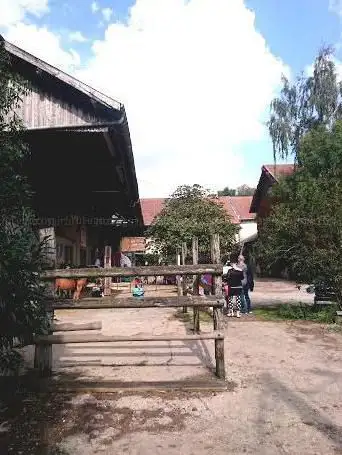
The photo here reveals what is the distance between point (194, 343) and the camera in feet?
25.6

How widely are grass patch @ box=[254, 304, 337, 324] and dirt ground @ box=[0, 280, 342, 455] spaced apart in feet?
8.89

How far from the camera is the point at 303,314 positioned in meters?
10.8

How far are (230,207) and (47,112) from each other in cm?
3675

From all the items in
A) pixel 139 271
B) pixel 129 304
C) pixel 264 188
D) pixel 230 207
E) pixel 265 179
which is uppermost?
pixel 265 179

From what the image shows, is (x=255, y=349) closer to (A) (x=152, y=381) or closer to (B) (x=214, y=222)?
(A) (x=152, y=381)

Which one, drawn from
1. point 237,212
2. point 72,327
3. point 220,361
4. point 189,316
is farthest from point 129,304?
point 237,212

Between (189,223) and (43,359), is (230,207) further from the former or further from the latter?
(43,359)

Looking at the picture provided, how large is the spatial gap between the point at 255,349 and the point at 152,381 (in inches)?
101

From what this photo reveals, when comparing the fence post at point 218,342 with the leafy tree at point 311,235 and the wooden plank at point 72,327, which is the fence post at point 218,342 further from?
the leafy tree at point 311,235

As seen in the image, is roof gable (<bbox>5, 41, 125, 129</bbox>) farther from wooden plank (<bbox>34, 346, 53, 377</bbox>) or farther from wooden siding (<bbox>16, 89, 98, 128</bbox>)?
wooden plank (<bbox>34, 346, 53, 377</bbox>)

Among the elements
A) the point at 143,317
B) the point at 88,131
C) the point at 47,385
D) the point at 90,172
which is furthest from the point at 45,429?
the point at 90,172

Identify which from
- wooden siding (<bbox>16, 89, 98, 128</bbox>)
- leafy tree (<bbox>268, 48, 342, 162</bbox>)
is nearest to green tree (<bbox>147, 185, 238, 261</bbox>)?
leafy tree (<bbox>268, 48, 342, 162</bbox>)

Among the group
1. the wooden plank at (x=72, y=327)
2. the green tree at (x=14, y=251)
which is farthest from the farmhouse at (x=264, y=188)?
the green tree at (x=14, y=251)

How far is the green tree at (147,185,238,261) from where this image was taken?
80.6ft
